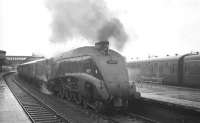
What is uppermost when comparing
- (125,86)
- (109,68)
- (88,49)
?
(88,49)

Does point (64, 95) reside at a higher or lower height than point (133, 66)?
lower

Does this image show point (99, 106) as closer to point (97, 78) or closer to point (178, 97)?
point (97, 78)

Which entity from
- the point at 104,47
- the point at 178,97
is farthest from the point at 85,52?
the point at 178,97

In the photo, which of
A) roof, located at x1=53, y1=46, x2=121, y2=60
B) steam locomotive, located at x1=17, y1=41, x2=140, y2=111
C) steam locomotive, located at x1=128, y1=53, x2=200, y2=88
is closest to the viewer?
→ steam locomotive, located at x1=17, y1=41, x2=140, y2=111

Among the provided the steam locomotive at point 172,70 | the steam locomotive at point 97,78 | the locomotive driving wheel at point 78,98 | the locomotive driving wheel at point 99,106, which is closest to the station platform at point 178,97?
the steam locomotive at point 97,78

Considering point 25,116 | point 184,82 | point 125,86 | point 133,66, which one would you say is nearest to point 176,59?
point 184,82

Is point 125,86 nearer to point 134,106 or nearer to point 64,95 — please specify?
point 134,106

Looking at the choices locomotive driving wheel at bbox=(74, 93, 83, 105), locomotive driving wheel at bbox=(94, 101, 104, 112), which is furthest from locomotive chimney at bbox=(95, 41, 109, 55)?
locomotive driving wheel at bbox=(74, 93, 83, 105)

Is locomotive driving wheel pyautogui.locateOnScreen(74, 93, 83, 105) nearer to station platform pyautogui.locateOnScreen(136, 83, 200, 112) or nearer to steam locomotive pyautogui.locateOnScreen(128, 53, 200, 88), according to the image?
station platform pyautogui.locateOnScreen(136, 83, 200, 112)

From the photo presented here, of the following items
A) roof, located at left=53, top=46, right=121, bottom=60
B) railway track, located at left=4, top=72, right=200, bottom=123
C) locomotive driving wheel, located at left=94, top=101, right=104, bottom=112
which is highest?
roof, located at left=53, top=46, right=121, bottom=60

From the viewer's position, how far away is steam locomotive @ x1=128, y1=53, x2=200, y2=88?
19.1m

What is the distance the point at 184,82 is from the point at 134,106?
9275mm

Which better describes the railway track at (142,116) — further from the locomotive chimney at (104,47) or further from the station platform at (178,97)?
the locomotive chimney at (104,47)

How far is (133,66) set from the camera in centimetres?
3036
